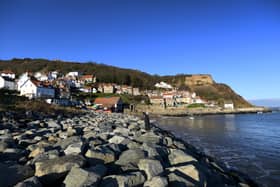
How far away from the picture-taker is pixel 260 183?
269 inches

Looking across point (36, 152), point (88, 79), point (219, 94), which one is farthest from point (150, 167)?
point (219, 94)

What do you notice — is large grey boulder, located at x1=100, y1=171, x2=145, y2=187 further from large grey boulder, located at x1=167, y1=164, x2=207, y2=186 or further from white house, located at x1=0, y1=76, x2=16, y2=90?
white house, located at x1=0, y1=76, x2=16, y2=90

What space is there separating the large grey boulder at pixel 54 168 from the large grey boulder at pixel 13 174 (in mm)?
143

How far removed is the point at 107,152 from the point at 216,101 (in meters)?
112

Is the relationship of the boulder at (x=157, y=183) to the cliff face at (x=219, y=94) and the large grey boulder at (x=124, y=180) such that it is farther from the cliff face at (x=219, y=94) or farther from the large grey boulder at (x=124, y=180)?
the cliff face at (x=219, y=94)

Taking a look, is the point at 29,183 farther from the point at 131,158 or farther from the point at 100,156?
the point at 131,158

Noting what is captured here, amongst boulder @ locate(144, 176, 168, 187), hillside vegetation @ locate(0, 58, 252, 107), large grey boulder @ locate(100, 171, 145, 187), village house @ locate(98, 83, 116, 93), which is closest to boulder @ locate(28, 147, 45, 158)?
large grey boulder @ locate(100, 171, 145, 187)

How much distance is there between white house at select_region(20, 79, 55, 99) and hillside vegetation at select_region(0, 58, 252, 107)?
48.0 m

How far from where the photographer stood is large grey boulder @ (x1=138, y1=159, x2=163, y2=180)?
3.57 meters

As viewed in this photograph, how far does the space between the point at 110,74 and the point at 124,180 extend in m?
102

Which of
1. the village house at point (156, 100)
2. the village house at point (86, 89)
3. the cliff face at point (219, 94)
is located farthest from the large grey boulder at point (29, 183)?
the cliff face at point (219, 94)

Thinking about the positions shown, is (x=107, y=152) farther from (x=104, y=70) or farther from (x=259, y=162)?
(x=104, y=70)

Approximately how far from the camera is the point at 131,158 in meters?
4.32

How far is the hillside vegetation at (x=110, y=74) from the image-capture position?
333 ft
